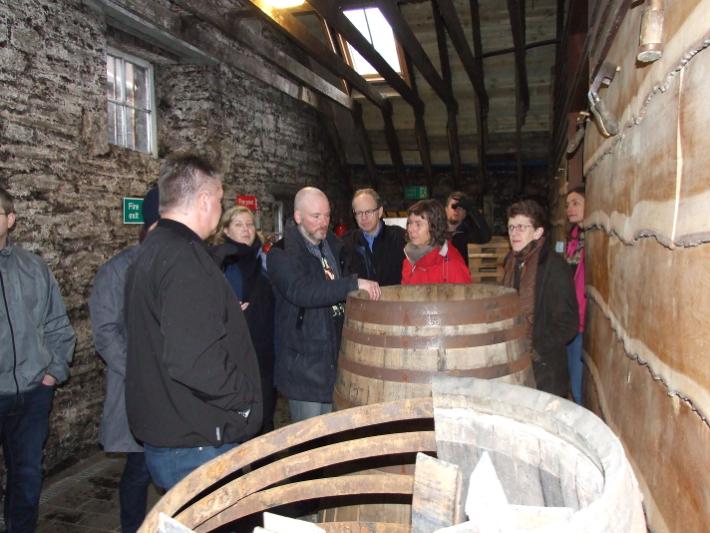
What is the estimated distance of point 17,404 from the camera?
106 inches

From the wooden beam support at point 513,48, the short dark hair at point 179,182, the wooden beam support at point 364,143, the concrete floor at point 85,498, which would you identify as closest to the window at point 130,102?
the concrete floor at point 85,498

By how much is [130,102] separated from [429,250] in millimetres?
3416

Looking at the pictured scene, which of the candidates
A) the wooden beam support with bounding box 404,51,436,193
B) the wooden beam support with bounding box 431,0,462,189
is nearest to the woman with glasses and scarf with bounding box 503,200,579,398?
the wooden beam support with bounding box 431,0,462,189

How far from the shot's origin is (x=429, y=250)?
316 cm

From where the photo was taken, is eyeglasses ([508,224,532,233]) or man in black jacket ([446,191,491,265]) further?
man in black jacket ([446,191,491,265])

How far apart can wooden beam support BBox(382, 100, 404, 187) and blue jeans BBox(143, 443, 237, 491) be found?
25.3 feet

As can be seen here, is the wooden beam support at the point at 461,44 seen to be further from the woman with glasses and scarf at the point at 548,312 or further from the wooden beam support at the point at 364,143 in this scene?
the woman with glasses and scarf at the point at 548,312

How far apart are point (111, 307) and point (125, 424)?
1.79 ft

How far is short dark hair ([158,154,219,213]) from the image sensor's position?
190 centimetres

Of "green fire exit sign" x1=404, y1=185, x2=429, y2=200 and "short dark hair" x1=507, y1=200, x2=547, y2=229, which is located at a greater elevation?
"green fire exit sign" x1=404, y1=185, x2=429, y2=200

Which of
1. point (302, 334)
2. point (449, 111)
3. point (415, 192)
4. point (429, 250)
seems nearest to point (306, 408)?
point (302, 334)

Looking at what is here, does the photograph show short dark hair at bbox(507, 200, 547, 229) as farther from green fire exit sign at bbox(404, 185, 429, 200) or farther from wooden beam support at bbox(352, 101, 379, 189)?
green fire exit sign at bbox(404, 185, 429, 200)

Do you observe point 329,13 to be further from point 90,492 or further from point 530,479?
point 530,479

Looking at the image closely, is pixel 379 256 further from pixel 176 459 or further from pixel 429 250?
pixel 176 459
